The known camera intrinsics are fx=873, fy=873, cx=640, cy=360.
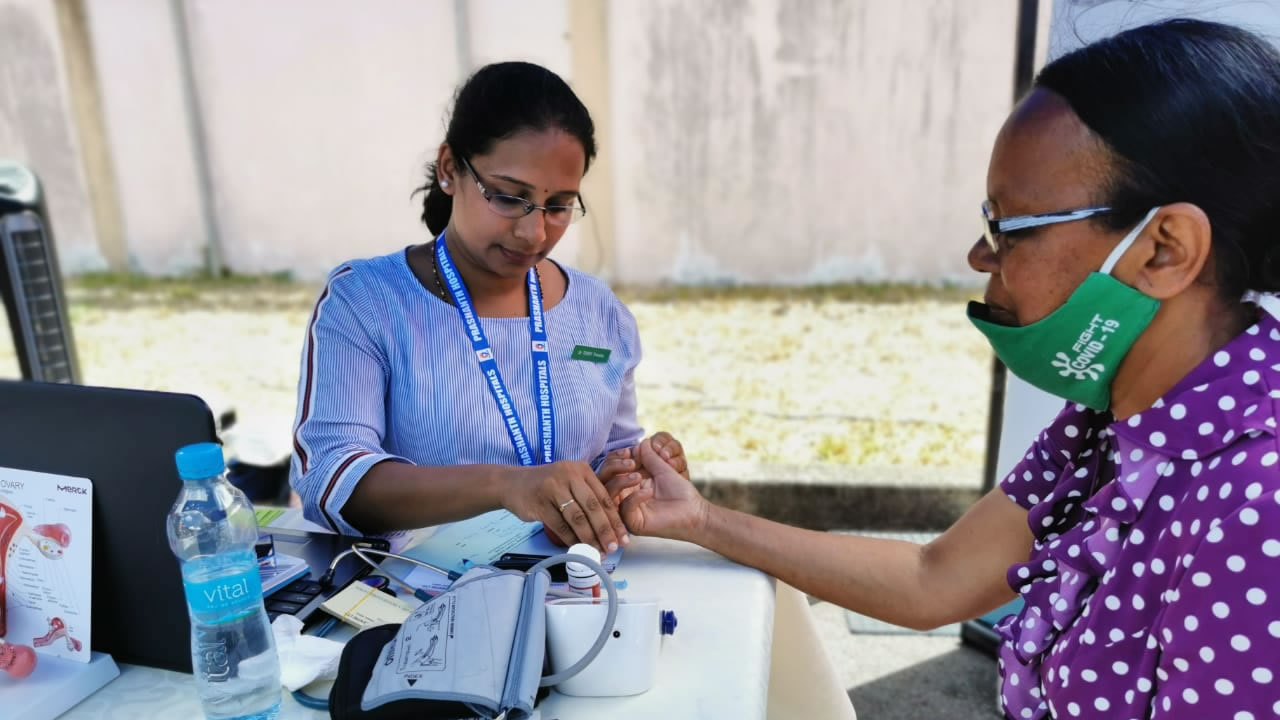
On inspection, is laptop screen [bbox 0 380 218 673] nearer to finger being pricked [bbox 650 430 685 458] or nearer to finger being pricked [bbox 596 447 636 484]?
finger being pricked [bbox 596 447 636 484]

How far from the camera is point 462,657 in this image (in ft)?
3.52

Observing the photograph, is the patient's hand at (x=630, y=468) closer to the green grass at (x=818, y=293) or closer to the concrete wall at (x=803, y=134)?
the green grass at (x=818, y=293)

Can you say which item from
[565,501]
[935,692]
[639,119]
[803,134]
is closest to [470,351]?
[565,501]

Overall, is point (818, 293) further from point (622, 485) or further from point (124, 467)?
point (124, 467)

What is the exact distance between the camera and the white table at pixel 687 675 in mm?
1157

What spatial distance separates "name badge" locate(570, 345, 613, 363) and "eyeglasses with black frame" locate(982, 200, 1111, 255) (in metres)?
0.98

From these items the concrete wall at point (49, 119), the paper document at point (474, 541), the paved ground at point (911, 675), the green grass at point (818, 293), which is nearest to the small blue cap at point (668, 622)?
the paper document at point (474, 541)

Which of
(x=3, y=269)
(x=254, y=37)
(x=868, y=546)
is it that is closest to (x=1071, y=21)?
(x=868, y=546)

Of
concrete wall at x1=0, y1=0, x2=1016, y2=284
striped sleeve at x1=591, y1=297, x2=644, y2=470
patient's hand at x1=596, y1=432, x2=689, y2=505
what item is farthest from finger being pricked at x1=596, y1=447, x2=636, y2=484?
concrete wall at x1=0, y1=0, x2=1016, y2=284

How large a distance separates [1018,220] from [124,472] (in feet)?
4.07

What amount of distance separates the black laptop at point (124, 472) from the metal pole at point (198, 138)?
775 cm

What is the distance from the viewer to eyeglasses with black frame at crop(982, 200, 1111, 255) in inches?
43.9

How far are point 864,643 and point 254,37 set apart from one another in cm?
753

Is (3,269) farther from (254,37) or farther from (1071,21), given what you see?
(254,37)
